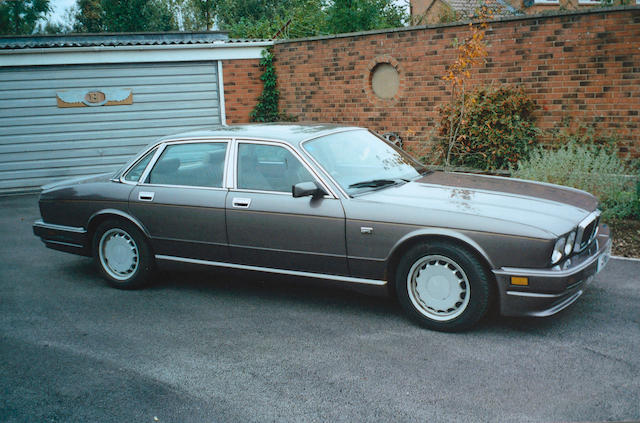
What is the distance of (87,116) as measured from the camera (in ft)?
45.2

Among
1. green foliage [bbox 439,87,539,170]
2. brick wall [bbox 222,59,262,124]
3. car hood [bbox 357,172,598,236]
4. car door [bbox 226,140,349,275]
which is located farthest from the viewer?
brick wall [bbox 222,59,262,124]

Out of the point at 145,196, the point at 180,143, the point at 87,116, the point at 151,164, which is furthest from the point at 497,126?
the point at 87,116

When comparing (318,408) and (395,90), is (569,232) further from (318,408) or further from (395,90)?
(395,90)

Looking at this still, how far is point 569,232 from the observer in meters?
4.21

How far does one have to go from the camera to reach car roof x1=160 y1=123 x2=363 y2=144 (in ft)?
17.1

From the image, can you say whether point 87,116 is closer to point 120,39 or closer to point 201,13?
point 120,39

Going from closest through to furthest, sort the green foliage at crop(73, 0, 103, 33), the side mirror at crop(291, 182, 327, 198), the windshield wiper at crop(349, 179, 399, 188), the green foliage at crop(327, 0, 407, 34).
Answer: the side mirror at crop(291, 182, 327, 198), the windshield wiper at crop(349, 179, 399, 188), the green foliage at crop(327, 0, 407, 34), the green foliage at crop(73, 0, 103, 33)

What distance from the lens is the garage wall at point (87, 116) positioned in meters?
13.4

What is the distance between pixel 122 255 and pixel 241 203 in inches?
60.4

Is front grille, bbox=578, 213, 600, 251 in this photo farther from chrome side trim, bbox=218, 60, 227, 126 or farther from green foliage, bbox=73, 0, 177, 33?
green foliage, bbox=73, 0, 177, 33

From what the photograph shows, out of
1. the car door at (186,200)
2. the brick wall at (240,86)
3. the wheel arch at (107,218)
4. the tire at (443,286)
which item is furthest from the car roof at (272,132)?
the brick wall at (240,86)

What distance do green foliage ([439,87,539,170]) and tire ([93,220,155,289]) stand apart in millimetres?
5849

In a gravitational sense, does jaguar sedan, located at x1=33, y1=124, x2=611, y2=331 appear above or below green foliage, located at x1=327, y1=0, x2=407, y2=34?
below

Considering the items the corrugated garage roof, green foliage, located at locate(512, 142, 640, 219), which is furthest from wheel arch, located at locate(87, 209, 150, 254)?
the corrugated garage roof
